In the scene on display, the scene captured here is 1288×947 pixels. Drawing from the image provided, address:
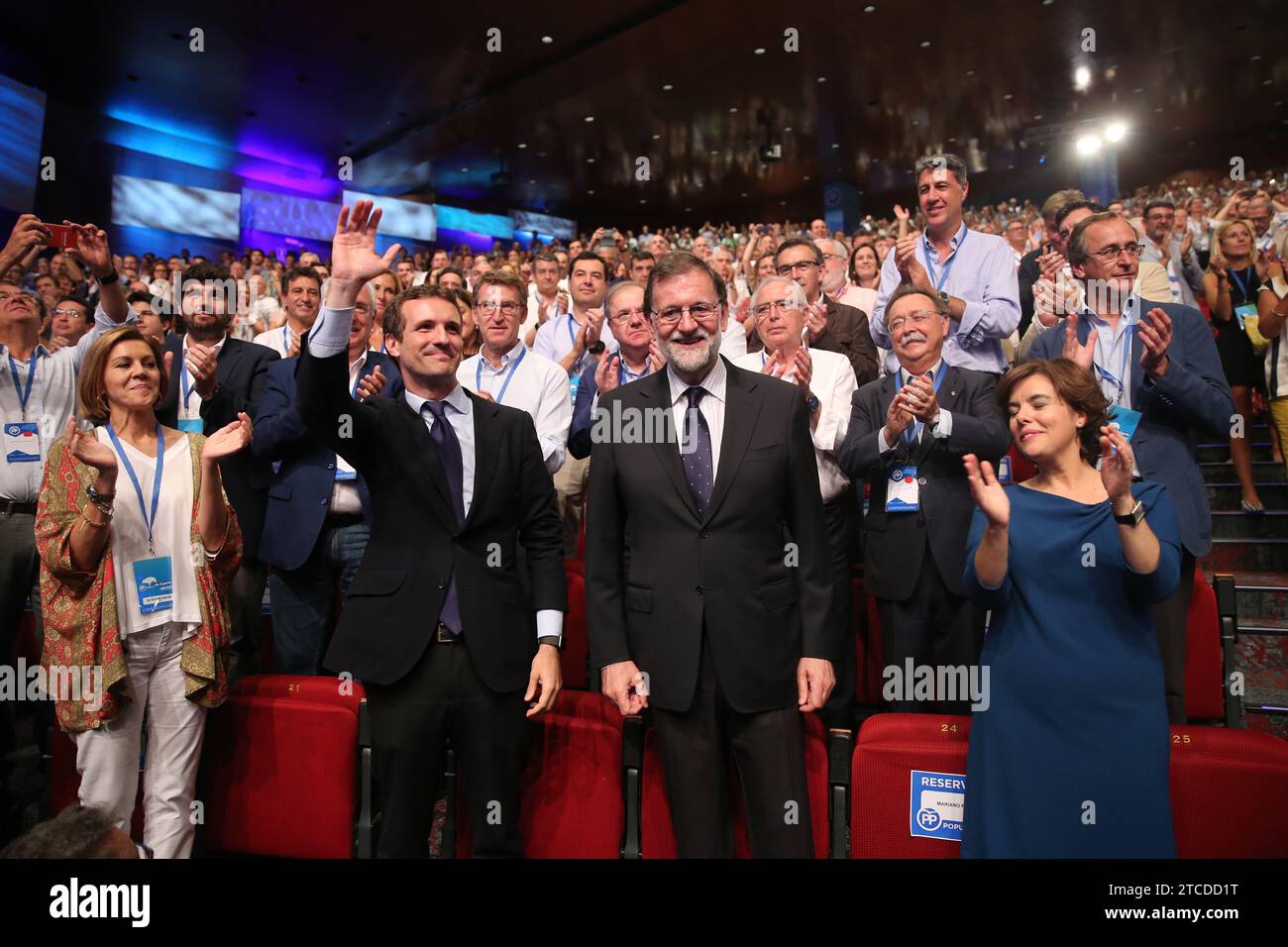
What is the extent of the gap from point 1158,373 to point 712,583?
1.52 meters

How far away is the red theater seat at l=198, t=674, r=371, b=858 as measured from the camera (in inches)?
93.5

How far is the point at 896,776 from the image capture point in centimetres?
210

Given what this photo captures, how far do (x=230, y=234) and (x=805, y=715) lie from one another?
50.2 feet

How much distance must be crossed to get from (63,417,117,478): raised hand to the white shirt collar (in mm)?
1424

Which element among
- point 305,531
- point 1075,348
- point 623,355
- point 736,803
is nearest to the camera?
point 736,803

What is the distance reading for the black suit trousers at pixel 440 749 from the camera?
6.68 ft

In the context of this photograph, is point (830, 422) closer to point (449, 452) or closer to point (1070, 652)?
point (1070, 652)

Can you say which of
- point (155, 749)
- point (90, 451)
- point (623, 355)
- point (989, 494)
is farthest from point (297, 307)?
point (989, 494)

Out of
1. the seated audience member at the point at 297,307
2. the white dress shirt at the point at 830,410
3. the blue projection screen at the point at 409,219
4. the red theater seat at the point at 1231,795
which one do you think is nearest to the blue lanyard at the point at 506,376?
the seated audience member at the point at 297,307

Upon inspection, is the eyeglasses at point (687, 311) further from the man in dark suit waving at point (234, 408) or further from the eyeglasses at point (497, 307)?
the man in dark suit waving at point (234, 408)

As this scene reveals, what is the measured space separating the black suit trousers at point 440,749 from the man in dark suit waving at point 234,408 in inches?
46.3

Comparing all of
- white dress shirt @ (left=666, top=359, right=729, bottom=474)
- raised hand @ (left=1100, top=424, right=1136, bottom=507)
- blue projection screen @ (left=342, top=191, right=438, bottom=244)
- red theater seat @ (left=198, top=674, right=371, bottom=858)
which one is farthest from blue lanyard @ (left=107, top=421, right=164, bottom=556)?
blue projection screen @ (left=342, top=191, right=438, bottom=244)
